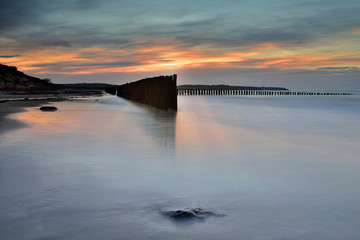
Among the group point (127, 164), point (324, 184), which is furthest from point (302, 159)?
point (127, 164)

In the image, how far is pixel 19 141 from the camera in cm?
788

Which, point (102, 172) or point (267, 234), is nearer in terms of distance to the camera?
point (267, 234)

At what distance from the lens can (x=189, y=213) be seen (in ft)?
11.2

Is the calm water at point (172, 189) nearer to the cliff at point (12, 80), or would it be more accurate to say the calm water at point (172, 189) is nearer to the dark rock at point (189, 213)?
the dark rock at point (189, 213)

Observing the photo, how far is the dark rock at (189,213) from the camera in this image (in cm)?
336

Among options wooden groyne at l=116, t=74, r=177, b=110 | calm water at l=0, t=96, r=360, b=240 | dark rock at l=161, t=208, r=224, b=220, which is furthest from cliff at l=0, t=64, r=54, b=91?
dark rock at l=161, t=208, r=224, b=220

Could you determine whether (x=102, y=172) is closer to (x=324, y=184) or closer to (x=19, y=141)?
(x=324, y=184)

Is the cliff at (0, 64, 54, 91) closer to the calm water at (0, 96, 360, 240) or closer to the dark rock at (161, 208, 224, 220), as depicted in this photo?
the calm water at (0, 96, 360, 240)

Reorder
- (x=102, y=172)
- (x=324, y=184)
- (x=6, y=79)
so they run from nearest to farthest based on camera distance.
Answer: (x=324, y=184) → (x=102, y=172) → (x=6, y=79)

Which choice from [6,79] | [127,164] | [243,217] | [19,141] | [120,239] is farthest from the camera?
[6,79]

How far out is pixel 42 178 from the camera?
4758 millimetres

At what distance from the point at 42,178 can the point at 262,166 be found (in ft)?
10.2

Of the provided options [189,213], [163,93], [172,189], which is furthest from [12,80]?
[189,213]

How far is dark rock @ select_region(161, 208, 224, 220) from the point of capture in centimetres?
336
